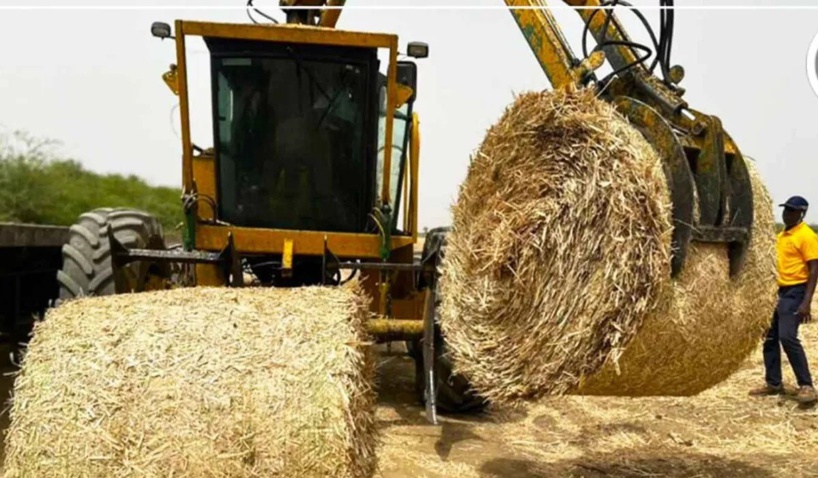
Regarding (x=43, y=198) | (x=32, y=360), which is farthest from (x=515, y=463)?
(x=43, y=198)

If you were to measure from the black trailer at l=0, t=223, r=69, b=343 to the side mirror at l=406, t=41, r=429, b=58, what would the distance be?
3001 millimetres

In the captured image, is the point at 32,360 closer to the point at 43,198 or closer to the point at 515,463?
the point at 515,463

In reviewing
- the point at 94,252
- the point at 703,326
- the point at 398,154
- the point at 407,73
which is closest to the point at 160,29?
the point at 94,252

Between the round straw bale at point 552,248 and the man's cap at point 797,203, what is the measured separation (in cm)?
362

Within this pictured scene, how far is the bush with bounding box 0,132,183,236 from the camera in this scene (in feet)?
75.4

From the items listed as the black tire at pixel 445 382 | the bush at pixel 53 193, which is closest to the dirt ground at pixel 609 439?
the black tire at pixel 445 382

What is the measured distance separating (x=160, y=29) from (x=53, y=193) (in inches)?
827

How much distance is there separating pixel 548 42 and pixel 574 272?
2028 millimetres

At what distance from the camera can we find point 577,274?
11.8 feet

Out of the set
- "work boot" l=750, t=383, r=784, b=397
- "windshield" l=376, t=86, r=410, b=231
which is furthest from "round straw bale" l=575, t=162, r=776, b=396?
"work boot" l=750, t=383, r=784, b=397

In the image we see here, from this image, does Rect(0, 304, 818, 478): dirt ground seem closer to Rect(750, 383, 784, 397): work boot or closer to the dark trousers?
Rect(750, 383, 784, 397): work boot

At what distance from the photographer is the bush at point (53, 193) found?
75.4 ft

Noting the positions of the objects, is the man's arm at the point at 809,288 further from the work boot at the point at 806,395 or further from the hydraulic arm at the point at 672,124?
the hydraulic arm at the point at 672,124

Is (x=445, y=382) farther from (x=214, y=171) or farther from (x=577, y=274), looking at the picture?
(x=577, y=274)
